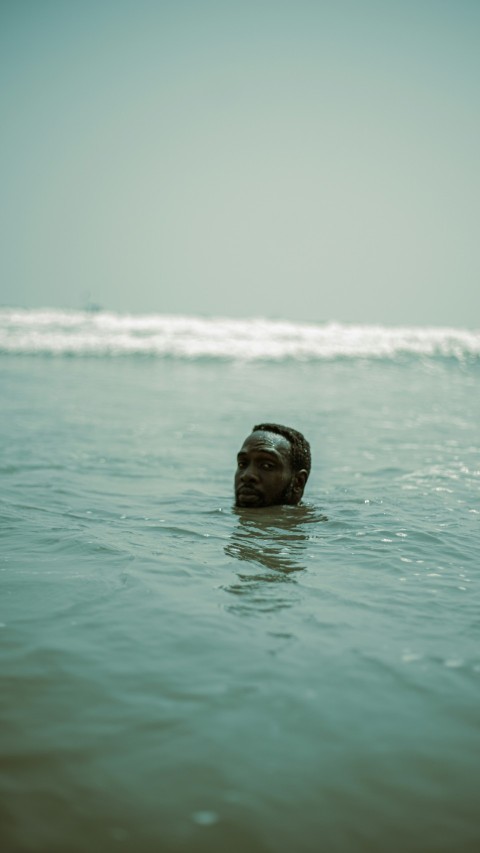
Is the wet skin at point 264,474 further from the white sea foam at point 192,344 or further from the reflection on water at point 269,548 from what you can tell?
the white sea foam at point 192,344

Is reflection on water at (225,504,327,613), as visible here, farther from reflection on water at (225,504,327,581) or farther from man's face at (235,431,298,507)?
man's face at (235,431,298,507)

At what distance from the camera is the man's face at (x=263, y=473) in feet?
22.8

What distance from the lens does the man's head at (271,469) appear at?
6.94 metres

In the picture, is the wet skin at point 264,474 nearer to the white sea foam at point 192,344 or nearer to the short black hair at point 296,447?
the short black hair at point 296,447

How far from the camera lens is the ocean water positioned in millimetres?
2316

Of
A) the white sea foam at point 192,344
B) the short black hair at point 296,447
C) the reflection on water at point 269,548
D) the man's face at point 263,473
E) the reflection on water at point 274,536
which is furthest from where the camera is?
the white sea foam at point 192,344

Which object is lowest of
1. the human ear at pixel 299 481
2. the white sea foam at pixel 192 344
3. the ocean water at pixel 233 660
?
the ocean water at pixel 233 660

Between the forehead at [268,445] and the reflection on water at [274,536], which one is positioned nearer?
the reflection on water at [274,536]

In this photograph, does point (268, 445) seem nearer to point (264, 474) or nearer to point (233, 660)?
point (264, 474)

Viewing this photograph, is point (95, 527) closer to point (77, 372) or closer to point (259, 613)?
point (259, 613)

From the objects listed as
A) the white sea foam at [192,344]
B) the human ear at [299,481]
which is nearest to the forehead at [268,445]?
the human ear at [299,481]

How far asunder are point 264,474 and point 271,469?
8 cm

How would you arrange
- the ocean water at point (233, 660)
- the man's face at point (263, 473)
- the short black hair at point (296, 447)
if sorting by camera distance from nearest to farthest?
the ocean water at point (233, 660), the man's face at point (263, 473), the short black hair at point (296, 447)

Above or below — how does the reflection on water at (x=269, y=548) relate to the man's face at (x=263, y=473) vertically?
below
